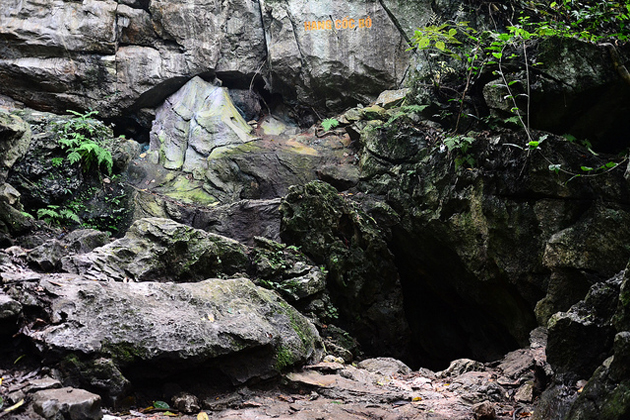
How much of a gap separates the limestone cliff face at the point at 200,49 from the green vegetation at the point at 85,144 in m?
2.33

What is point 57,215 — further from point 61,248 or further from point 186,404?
point 186,404

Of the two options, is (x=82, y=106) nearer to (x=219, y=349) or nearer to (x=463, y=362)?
(x=219, y=349)

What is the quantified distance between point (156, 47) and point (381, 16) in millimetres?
6069

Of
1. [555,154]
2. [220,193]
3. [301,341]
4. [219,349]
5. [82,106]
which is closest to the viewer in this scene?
[219,349]

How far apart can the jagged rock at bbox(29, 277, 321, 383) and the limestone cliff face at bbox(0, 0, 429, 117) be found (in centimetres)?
811

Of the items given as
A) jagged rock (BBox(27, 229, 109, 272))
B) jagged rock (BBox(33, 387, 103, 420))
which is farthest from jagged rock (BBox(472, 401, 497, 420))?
jagged rock (BBox(27, 229, 109, 272))

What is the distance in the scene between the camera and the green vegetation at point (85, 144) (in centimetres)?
843

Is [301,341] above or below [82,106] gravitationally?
below

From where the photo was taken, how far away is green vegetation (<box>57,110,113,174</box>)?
843 cm

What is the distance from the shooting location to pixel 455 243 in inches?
287

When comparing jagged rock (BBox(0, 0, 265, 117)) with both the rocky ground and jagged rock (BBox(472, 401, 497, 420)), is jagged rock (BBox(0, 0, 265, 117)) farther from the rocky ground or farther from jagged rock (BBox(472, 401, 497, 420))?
jagged rock (BBox(472, 401, 497, 420))

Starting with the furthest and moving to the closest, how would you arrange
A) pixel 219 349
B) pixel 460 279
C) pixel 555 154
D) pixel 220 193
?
pixel 220 193 < pixel 460 279 < pixel 555 154 < pixel 219 349

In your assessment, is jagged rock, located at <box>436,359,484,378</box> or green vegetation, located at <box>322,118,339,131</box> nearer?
jagged rock, located at <box>436,359,484,378</box>

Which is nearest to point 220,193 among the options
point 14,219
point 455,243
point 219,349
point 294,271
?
point 294,271
